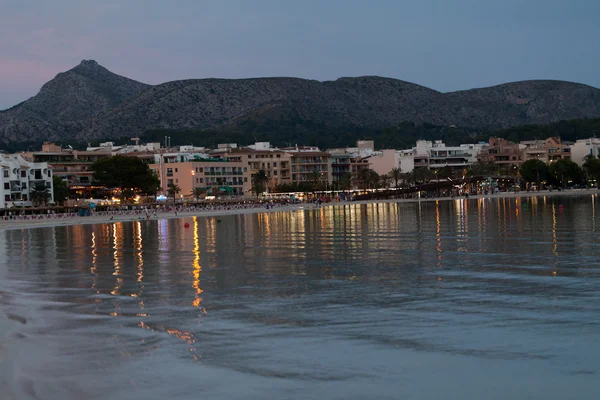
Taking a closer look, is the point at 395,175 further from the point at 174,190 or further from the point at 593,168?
the point at 174,190

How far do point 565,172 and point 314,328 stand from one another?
132838 millimetres

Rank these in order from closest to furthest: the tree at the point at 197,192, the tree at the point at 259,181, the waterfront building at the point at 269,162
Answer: the tree at the point at 197,192 → the tree at the point at 259,181 → the waterfront building at the point at 269,162

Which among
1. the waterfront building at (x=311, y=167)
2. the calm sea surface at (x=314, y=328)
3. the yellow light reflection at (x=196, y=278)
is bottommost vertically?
the calm sea surface at (x=314, y=328)

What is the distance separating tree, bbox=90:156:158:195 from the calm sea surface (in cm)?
8593

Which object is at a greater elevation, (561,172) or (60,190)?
(60,190)

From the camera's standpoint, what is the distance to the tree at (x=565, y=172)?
138 meters

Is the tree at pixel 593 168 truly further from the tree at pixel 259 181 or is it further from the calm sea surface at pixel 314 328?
the calm sea surface at pixel 314 328

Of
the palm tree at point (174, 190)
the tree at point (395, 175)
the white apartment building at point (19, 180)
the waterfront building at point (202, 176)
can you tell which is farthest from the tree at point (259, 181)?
the white apartment building at point (19, 180)

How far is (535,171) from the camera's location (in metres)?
140

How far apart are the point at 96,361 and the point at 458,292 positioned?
8.65m

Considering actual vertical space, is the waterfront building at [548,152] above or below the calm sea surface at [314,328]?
above

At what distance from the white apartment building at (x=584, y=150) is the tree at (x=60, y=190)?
98.1 m

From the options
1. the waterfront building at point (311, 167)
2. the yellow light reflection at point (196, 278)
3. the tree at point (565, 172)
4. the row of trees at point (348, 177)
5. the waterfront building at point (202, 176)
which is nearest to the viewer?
the yellow light reflection at point (196, 278)

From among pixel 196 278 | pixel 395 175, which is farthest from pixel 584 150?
pixel 196 278
